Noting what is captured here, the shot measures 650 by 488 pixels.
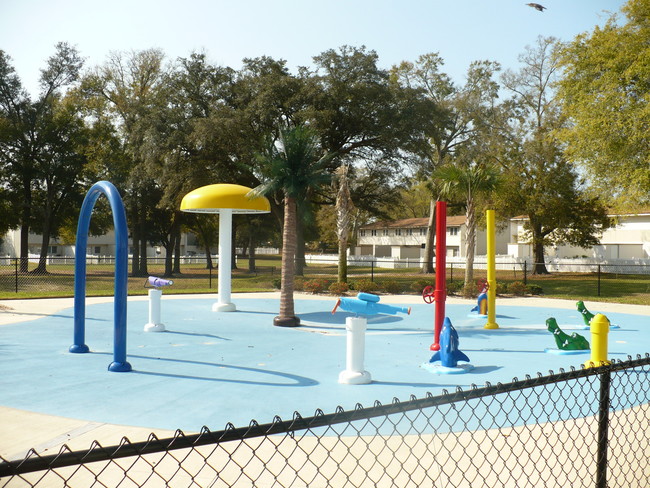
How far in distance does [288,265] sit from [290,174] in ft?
7.90

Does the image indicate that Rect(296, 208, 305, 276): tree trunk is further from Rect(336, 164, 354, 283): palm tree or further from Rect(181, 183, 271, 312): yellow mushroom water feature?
Rect(181, 183, 271, 312): yellow mushroom water feature

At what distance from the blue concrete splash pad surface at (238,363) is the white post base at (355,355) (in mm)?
153

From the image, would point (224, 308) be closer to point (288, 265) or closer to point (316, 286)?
point (288, 265)

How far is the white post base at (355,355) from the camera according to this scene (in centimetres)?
864

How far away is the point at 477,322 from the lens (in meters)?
16.7

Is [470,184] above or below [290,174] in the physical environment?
above

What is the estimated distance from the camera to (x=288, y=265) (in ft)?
49.0

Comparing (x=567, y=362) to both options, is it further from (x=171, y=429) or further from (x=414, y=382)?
(x=171, y=429)

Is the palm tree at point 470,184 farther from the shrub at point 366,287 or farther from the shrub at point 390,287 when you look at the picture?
the shrub at point 366,287

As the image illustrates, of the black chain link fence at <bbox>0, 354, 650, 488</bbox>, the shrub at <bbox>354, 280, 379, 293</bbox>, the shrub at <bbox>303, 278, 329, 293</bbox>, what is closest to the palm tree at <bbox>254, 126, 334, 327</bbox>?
the black chain link fence at <bbox>0, 354, 650, 488</bbox>

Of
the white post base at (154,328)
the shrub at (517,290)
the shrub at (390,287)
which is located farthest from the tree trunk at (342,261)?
the white post base at (154,328)

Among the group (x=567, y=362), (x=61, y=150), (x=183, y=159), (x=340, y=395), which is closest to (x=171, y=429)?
(x=340, y=395)

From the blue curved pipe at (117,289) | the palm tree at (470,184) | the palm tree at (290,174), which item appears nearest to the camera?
the blue curved pipe at (117,289)

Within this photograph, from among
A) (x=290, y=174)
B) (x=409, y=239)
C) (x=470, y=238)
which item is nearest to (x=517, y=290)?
(x=470, y=238)
